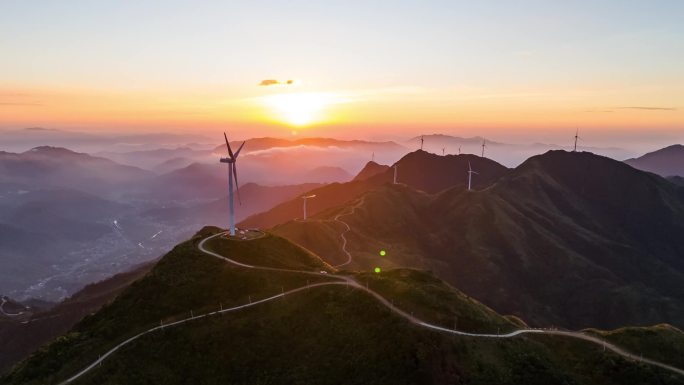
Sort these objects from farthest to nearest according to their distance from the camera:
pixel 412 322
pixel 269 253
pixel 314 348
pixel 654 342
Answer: pixel 269 253 < pixel 654 342 < pixel 412 322 < pixel 314 348

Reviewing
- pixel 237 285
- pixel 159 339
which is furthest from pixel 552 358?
pixel 159 339

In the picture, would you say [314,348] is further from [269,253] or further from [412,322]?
[269,253]

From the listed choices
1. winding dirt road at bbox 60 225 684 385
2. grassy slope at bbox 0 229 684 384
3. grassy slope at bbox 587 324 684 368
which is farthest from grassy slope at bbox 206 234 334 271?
grassy slope at bbox 587 324 684 368

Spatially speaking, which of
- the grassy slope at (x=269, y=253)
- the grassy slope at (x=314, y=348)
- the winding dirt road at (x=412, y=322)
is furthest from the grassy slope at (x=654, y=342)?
the grassy slope at (x=269, y=253)

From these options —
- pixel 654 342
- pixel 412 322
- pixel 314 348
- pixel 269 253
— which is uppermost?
pixel 269 253

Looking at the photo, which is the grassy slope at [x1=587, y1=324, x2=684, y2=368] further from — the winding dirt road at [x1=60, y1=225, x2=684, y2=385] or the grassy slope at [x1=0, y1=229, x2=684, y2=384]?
the grassy slope at [x1=0, y1=229, x2=684, y2=384]

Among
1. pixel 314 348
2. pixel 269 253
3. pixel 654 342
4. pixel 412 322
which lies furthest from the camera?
pixel 269 253

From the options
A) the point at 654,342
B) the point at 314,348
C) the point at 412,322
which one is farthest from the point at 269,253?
the point at 654,342

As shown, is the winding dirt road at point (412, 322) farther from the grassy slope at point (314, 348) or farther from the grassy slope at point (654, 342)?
the grassy slope at point (654, 342)
